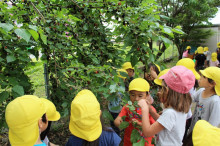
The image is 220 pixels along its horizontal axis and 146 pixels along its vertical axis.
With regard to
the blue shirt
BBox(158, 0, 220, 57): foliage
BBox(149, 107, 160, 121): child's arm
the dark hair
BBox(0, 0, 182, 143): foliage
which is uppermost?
BBox(158, 0, 220, 57): foliage

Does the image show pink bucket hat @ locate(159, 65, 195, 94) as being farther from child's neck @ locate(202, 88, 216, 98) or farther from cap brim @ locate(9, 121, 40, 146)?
cap brim @ locate(9, 121, 40, 146)

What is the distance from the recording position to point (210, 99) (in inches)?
70.1

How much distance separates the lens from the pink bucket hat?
1376 mm

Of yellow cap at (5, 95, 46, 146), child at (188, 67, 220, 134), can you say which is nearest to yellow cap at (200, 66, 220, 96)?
child at (188, 67, 220, 134)

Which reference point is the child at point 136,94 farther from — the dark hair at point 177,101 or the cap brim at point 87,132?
the cap brim at point 87,132

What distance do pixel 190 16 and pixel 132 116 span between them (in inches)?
351

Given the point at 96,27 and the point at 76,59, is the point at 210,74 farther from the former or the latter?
the point at 76,59

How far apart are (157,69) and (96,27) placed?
1.20 m

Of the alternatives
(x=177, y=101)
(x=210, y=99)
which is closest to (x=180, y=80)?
(x=177, y=101)

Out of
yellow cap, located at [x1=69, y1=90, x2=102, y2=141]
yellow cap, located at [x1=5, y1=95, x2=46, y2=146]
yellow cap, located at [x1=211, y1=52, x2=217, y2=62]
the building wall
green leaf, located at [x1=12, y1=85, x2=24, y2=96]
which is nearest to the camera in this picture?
yellow cap, located at [x1=5, y1=95, x2=46, y2=146]

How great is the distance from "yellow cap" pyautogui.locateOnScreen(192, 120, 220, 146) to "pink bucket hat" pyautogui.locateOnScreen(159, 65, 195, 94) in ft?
1.66

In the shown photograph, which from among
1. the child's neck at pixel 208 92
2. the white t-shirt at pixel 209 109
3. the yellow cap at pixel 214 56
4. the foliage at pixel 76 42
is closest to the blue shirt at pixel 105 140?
the foliage at pixel 76 42

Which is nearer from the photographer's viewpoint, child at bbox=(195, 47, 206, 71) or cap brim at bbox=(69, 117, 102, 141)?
cap brim at bbox=(69, 117, 102, 141)

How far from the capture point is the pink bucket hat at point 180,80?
138 cm
